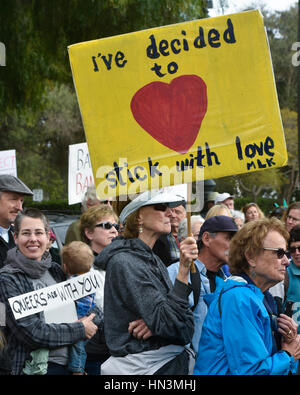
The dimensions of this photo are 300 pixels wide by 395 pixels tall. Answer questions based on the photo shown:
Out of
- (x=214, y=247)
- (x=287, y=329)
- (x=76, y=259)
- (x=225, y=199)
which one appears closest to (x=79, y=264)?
(x=76, y=259)

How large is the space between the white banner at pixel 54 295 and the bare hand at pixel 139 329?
31.6 inches

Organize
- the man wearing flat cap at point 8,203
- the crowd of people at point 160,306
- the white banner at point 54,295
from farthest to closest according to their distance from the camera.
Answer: the man wearing flat cap at point 8,203, the white banner at point 54,295, the crowd of people at point 160,306

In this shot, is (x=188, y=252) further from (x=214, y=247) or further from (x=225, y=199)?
(x=225, y=199)

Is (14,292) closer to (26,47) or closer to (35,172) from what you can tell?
(26,47)

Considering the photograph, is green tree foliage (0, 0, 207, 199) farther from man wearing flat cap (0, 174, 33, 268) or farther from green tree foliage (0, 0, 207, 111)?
man wearing flat cap (0, 174, 33, 268)

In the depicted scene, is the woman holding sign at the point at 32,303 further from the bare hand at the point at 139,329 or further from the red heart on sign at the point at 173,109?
the red heart on sign at the point at 173,109

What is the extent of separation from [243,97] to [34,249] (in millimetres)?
1610

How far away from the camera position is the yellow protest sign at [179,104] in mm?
3582

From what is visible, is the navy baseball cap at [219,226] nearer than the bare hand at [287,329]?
No

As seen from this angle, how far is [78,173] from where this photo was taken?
8461mm

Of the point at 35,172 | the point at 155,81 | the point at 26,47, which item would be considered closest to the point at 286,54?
the point at 35,172

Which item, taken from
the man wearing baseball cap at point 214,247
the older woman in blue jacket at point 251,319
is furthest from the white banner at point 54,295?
the older woman in blue jacket at point 251,319

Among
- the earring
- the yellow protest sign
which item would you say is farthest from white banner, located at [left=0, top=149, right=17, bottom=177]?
the earring
